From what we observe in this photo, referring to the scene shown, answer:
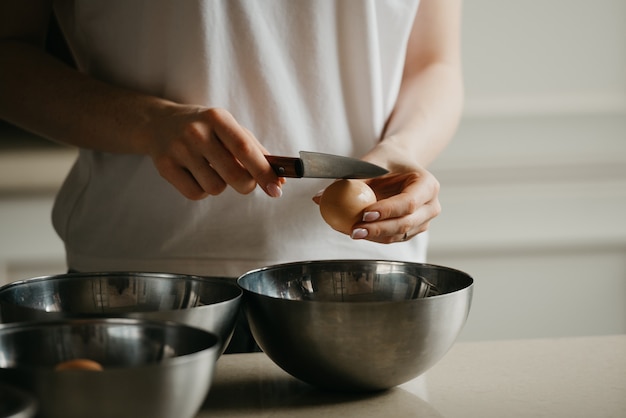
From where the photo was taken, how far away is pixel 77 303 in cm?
75

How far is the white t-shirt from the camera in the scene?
0.96 m

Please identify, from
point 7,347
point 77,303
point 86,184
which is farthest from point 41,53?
point 7,347

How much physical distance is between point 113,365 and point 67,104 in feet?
1.53

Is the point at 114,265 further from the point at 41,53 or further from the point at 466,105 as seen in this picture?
the point at 466,105

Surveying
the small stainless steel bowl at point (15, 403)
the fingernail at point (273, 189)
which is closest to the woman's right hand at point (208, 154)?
the fingernail at point (273, 189)

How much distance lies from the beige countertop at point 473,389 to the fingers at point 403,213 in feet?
0.42

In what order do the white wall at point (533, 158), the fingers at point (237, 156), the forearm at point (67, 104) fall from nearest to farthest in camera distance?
the fingers at point (237, 156), the forearm at point (67, 104), the white wall at point (533, 158)

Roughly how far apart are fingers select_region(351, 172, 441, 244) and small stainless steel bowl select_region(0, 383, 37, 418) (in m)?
0.39

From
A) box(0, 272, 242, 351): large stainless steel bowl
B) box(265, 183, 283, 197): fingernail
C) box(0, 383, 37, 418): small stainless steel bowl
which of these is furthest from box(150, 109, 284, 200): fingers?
box(0, 383, 37, 418): small stainless steel bowl

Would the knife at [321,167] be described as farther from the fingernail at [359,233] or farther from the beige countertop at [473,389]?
the beige countertop at [473,389]

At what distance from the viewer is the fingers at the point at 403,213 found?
2.66ft

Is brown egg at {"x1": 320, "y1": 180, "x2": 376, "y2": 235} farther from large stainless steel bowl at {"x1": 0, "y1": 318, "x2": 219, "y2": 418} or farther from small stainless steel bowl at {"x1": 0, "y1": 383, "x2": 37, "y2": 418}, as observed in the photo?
small stainless steel bowl at {"x1": 0, "y1": 383, "x2": 37, "y2": 418}

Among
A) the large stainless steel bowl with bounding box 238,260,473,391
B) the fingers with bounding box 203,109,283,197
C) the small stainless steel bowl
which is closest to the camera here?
the small stainless steel bowl

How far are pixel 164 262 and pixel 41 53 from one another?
0.30 m
